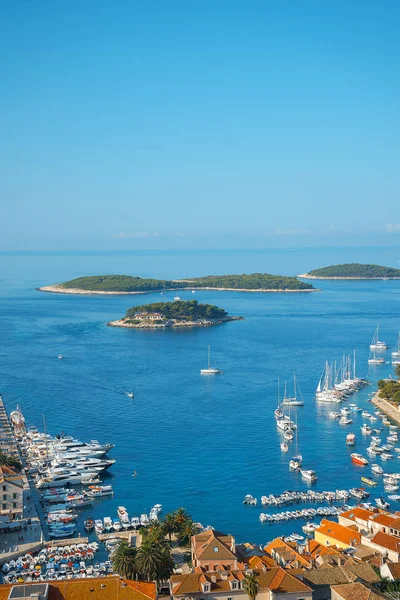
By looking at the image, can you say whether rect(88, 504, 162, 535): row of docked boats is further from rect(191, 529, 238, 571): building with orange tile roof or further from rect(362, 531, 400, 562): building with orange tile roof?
rect(362, 531, 400, 562): building with orange tile roof

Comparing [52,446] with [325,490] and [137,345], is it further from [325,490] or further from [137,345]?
[137,345]

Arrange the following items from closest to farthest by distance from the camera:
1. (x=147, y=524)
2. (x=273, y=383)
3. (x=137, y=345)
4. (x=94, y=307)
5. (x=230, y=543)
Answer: (x=230, y=543), (x=147, y=524), (x=273, y=383), (x=137, y=345), (x=94, y=307)

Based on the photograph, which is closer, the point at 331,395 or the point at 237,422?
the point at 237,422

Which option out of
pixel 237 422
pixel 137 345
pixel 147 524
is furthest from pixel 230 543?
pixel 137 345

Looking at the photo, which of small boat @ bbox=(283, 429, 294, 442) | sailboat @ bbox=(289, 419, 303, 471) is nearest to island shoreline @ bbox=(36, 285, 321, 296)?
small boat @ bbox=(283, 429, 294, 442)

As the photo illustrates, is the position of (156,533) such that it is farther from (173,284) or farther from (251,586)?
(173,284)

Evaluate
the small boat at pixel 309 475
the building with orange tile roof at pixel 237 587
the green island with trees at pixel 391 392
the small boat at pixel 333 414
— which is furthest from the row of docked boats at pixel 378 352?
the building with orange tile roof at pixel 237 587
